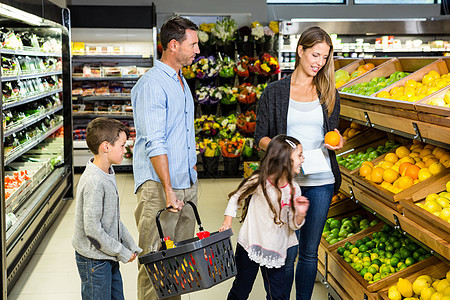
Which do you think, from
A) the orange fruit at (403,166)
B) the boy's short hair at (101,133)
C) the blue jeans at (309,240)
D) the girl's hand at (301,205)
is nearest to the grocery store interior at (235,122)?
the orange fruit at (403,166)

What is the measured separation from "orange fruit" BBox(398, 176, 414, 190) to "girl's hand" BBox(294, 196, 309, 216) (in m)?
0.76

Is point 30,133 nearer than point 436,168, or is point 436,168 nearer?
point 436,168

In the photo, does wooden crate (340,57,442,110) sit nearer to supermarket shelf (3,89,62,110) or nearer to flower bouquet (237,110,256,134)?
supermarket shelf (3,89,62,110)

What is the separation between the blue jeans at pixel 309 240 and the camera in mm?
3072

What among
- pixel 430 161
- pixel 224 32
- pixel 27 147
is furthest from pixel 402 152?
pixel 224 32

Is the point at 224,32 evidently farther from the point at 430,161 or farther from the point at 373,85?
the point at 430,161

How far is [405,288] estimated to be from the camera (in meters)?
2.99

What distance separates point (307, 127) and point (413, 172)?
0.72 meters

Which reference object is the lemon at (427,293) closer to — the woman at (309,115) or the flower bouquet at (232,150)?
the woman at (309,115)

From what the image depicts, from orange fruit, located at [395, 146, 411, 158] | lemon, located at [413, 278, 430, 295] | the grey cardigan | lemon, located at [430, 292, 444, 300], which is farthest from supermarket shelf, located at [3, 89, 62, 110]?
lemon, located at [430, 292, 444, 300]

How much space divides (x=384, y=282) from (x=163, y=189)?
1.37 metres

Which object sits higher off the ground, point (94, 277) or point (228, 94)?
point (228, 94)

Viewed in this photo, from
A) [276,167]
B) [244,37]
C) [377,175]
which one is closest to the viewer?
[276,167]

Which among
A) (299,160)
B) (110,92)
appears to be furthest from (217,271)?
(110,92)
